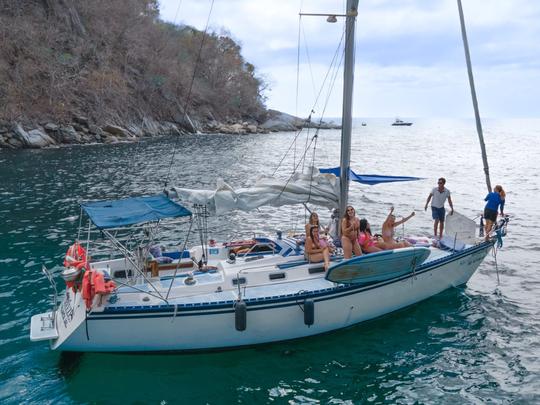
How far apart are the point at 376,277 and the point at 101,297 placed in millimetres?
6749

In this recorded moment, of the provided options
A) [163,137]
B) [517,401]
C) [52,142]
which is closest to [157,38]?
[163,137]

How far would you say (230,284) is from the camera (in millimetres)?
11859

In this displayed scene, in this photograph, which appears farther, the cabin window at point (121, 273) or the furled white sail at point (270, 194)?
the cabin window at point (121, 273)

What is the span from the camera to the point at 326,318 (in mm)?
11883

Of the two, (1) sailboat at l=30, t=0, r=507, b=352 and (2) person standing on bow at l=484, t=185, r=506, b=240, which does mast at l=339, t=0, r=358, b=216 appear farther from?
(2) person standing on bow at l=484, t=185, r=506, b=240

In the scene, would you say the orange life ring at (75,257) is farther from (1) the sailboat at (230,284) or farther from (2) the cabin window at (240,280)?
(2) the cabin window at (240,280)

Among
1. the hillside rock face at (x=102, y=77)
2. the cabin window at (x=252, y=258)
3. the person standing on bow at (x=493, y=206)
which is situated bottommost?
the cabin window at (x=252, y=258)

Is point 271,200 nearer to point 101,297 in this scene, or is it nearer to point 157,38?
point 101,297

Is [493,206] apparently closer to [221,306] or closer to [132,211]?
[221,306]

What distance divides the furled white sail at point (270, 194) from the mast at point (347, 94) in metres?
0.24

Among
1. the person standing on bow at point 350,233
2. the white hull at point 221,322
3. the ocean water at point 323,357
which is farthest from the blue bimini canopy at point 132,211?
the person standing on bow at point 350,233

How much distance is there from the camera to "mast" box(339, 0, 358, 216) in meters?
12.8

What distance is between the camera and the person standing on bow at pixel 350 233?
12742 mm

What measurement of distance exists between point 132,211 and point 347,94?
6.75 meters
